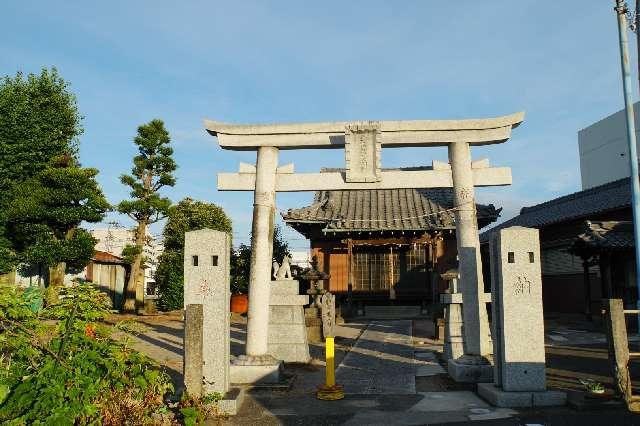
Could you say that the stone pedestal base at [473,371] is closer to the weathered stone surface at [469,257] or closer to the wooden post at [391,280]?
Result: the weathered stone surface at [469,257]

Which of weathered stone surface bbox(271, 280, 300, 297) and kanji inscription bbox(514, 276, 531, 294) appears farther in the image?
weathered stone surface bbox(271, 280, 300, 297)

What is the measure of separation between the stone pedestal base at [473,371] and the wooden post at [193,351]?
5015 millimetres

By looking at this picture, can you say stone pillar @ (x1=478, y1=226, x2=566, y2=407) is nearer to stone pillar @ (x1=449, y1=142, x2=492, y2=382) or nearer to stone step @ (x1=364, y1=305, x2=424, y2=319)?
stone pillar @ (x1=449, y1=142, x2=492, y2=382)

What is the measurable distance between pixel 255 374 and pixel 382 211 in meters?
20.9

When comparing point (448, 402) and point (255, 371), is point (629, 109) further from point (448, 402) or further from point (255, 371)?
point (255, 371)

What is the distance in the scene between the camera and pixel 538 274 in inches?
317

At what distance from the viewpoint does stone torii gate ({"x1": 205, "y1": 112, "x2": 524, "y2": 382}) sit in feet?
33.1

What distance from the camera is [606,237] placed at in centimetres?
1866

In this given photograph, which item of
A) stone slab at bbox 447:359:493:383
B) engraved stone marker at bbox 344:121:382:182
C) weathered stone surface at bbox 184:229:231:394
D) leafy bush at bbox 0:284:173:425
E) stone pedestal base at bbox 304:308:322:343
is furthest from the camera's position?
stone pedestal base at bbox 304:308:322:343

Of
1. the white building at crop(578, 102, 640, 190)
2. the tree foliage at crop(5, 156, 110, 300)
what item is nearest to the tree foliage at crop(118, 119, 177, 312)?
the tree foliage at crop(5, 156, 110, 300)

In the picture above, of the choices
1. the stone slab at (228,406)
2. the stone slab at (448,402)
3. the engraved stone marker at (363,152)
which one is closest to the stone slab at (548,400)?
the stone slab at (448,402)

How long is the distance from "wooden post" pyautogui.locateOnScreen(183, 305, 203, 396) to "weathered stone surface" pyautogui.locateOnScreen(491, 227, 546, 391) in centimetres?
477

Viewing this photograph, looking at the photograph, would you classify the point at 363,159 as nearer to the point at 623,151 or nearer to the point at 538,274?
the point at 538,274

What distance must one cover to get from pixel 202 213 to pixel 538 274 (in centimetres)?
2319
